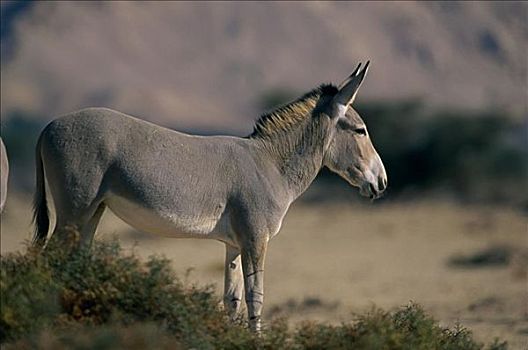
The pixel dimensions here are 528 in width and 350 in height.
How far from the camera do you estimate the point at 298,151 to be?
37.5ft

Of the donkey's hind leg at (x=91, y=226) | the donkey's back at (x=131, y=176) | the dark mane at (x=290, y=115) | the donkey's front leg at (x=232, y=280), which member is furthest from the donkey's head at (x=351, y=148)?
the donkey's hind leg at (x=91, y=226)

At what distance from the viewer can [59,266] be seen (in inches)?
340

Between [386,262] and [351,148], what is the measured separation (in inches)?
577

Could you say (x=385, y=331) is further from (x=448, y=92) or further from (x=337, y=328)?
(x=448, y=92)

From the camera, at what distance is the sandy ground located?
17016mm

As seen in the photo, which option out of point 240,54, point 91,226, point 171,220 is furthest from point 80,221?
point 240,54

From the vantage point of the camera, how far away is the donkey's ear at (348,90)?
11.2m

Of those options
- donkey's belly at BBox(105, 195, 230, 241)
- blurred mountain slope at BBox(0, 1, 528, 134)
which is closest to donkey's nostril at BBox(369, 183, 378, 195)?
donkey's belly at BBox(105, 195, 230, 241)

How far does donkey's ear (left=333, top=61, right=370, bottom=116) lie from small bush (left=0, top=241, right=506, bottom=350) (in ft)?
10.1

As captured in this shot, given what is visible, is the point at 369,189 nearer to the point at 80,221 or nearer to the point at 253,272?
the point at 253,272

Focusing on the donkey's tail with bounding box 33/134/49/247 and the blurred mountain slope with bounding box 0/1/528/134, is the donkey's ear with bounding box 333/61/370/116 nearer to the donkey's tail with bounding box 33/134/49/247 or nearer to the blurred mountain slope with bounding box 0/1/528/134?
the donkey's tail with bounding box 33/134/49/247

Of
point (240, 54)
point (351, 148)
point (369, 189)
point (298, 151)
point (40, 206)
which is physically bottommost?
point (40, 206)

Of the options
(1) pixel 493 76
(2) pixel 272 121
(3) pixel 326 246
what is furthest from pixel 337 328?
(1) pixel 493 76

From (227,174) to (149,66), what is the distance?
72.6 m
